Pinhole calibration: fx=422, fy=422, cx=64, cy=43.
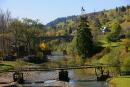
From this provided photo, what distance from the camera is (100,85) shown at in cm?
8650

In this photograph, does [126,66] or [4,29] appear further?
[4,29]

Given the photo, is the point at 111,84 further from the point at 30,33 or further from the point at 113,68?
the point at 30,33

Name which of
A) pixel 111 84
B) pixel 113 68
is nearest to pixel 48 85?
pixel 111 84

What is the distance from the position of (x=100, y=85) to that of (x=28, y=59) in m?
59.9

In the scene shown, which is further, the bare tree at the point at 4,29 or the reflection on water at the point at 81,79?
the bare tree at the point at 4,29

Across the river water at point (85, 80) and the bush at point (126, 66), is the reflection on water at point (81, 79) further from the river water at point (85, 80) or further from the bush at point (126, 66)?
the bush at point (126, 66)

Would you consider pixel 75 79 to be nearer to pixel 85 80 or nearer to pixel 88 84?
pixel 85 80

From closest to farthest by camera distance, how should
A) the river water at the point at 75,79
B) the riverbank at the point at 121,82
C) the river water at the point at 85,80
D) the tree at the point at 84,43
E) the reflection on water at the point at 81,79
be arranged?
the riverbank at the point at 121,82, the river water at the point at 85,80, the reflection on water at the point at 81,79, the river water at the point at 75,79, the tree at the point at 84,43

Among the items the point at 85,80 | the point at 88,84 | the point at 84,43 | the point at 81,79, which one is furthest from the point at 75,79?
the point at 84,43

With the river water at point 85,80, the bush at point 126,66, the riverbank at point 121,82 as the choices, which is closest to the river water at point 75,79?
the river water at point 85,80

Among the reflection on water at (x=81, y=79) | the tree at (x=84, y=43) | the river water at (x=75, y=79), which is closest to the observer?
the reflection on water at (x=81, y=79)

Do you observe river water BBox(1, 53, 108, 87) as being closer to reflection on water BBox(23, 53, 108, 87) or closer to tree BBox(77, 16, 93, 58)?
A: reflection on water BBox(23, 53, 108, 87)

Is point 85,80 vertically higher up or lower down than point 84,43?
lower down

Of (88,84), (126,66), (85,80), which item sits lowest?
(88,84)
